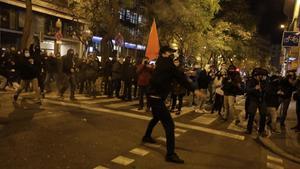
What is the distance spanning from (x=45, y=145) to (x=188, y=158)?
2728 mm

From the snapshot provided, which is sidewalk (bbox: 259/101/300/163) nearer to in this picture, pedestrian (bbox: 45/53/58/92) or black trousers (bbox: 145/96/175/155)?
black trousers (bbox: 145/96/175/155)

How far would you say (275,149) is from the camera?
8633 millimetres

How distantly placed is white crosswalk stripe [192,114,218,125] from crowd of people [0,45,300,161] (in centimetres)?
37

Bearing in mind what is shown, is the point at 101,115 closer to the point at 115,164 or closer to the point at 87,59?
the point at 115,164

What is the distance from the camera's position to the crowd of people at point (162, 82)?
7844 millimetres

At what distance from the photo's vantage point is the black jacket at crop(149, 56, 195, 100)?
22.1 feet

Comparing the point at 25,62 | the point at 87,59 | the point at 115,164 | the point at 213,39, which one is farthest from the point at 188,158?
the point at 213,39

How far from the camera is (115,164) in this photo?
620 centimetres

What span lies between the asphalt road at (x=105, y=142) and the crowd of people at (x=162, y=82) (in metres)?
0.80

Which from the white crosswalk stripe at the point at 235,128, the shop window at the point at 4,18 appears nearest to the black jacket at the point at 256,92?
the white crosswalk stripe at the point at 235,128

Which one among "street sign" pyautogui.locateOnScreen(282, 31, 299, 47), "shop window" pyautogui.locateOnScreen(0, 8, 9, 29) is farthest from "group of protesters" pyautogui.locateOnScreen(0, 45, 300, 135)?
"shop window" pyautogui.locateOnScreen(0, 8, 9, 29)

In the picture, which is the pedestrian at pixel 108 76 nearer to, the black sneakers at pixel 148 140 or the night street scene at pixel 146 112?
the night street scene at pixel 146 112

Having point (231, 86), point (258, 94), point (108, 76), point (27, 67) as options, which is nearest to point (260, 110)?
point (258, 94)

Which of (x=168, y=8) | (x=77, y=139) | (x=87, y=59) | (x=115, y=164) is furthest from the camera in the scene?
(x=168, y=8)
